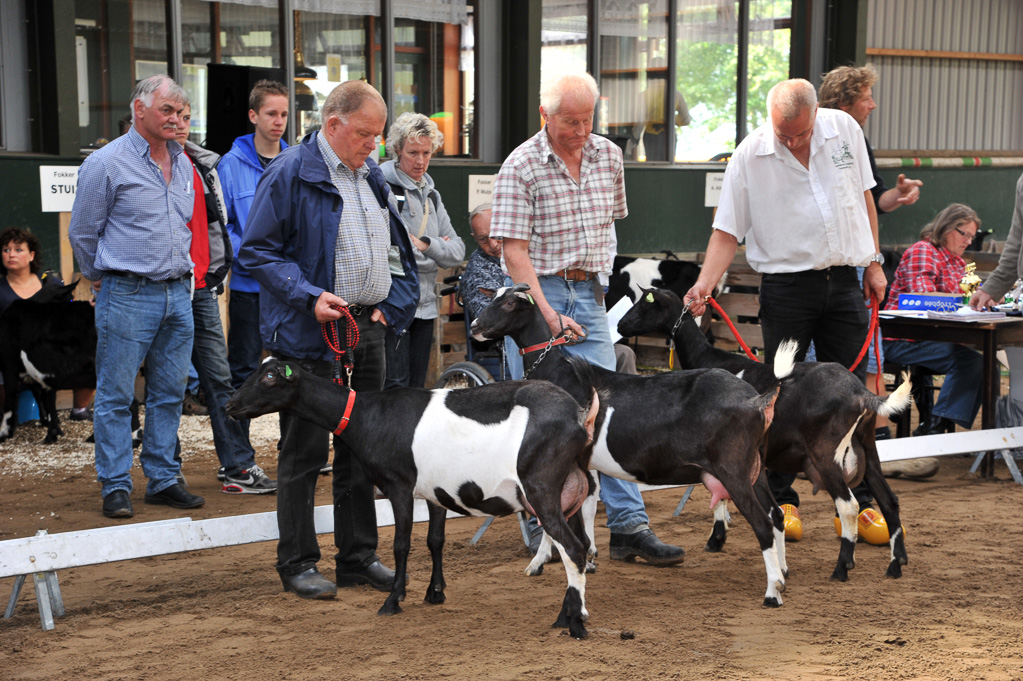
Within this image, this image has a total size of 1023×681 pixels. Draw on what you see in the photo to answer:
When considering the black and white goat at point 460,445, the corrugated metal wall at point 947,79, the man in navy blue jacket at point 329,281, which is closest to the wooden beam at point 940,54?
the corrugated metal wall at point 947,79

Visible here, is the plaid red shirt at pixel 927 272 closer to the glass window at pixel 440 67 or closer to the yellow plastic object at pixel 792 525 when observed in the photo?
the yellow plastic object at pixel 792 525

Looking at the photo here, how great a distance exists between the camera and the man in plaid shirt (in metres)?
4.69

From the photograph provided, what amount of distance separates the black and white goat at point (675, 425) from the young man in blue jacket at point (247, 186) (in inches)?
79.3

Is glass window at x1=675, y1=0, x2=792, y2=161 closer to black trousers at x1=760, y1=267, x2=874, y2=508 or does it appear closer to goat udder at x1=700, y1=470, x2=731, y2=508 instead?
black trousers at x1=760, y1=267, x2=874, y2=508

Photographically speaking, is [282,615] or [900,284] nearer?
[282,615]

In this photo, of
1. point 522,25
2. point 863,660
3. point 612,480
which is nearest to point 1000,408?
point 612,480

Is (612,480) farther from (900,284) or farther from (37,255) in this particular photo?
(37,255)

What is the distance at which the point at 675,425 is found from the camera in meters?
4.50

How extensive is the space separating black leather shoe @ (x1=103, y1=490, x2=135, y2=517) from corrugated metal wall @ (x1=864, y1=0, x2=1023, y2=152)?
11.2m

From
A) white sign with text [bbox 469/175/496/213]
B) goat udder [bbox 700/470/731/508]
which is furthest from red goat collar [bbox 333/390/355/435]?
white sign with text [bbox 469/175/496/213]

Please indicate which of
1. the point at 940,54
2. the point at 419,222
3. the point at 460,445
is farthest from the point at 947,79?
the point at 460,445

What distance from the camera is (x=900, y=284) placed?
796cm

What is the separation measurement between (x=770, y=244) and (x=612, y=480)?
4.49 ft

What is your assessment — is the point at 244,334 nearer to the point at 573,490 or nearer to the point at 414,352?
the point at 414,352
